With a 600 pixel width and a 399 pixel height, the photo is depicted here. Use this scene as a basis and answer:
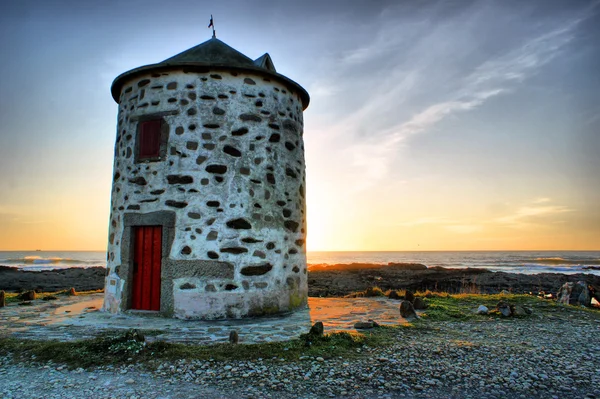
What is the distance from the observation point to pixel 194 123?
763 cm

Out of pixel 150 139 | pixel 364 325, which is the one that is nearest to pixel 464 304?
pixel 364 325

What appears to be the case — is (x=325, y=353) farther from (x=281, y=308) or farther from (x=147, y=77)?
(x=147, y=77)

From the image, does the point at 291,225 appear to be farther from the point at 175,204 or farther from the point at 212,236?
the point at 175,204

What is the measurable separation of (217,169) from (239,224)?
114 centimetres

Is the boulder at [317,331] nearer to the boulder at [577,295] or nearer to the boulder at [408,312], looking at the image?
the boulder at [408,312]

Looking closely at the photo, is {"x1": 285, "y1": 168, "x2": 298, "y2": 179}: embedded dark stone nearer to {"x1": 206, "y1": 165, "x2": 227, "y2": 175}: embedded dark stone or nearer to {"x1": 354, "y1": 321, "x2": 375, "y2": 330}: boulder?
{"x1": 206, "y1": 165, "x2": 227, "y2": 175}: embedded dark stone

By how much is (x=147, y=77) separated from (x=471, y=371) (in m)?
7.68

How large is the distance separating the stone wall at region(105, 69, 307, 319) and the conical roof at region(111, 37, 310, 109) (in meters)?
0.15

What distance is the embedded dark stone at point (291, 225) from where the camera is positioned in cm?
809

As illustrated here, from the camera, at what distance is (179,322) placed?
6672 mm

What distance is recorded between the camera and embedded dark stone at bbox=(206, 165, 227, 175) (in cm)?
747

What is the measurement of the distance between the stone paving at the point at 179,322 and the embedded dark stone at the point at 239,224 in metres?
1.69

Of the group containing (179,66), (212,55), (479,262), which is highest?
(212,55)

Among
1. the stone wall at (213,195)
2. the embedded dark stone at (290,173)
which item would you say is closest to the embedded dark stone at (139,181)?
the stone wall at (213,195)
